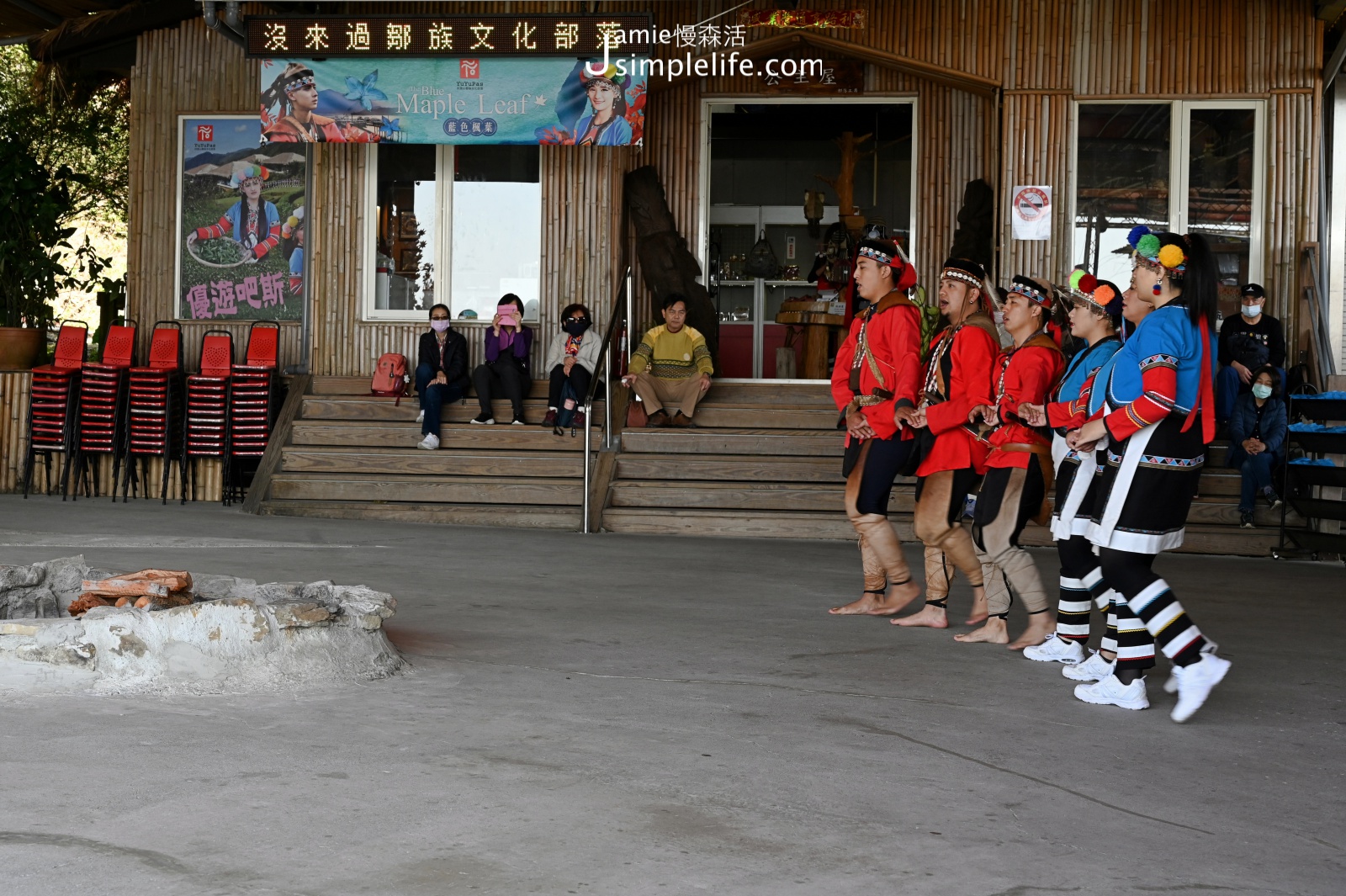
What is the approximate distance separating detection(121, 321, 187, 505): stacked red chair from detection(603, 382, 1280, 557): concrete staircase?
3656 mm

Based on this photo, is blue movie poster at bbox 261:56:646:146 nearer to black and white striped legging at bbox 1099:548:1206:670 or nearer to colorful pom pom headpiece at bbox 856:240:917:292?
colorful pom pom headpiece at bbox 856:240:917:292

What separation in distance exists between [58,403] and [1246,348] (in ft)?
29.8

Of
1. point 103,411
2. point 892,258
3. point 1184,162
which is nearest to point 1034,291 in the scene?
point 892,258

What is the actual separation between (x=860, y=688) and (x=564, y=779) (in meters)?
1.53

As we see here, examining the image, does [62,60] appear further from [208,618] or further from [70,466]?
[208,618]

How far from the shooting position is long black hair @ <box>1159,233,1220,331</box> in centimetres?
441

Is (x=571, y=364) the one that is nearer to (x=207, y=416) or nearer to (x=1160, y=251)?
(x=207, y=416)

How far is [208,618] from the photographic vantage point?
4227mm

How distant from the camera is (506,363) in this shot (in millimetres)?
10820

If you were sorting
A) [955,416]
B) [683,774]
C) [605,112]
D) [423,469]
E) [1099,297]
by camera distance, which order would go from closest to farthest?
[683,774] → [1099,297] → [955,416] → [423,469] → [605,112]

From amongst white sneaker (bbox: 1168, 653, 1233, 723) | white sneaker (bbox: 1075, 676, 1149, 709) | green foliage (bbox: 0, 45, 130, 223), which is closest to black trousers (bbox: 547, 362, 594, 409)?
green foliage (bbox: 0, 45, 130, 223)

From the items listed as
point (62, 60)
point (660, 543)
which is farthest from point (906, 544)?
point (62, 60)

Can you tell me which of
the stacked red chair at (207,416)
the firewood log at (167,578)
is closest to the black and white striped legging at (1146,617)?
the firewood log at (167,578)

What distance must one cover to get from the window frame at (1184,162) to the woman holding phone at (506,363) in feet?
14.7
